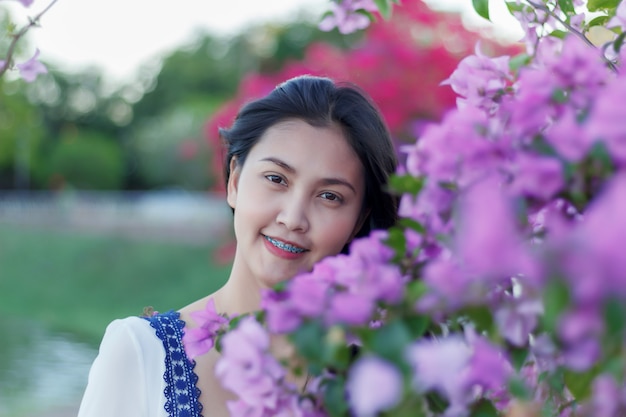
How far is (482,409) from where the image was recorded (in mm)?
548

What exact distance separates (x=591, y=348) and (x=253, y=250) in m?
0.91

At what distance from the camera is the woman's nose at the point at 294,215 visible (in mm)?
1196

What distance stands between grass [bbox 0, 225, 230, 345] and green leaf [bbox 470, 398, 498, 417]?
7.58m

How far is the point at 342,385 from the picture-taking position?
1.75 feet

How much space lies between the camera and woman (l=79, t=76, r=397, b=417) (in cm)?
123

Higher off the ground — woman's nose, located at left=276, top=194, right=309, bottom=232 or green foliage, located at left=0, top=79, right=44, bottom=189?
green foliage, located at left=0, top=79, right=44, bottom=189

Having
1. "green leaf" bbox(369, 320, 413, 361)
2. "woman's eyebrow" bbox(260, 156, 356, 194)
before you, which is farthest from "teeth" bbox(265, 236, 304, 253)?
"green leaf" bbox(369, 320, 413, 361)

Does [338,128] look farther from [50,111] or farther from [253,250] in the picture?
[50,111]

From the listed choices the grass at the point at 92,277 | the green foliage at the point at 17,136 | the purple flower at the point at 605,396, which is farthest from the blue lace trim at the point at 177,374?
the green foliage at the point at 17,136

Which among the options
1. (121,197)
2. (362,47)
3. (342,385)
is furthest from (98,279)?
(121,197)

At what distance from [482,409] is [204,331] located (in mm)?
265

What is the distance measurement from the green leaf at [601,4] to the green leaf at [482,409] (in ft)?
1.91

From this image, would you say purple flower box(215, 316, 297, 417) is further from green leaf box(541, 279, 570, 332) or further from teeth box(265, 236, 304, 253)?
teeth box(265, 236, 304, 253)

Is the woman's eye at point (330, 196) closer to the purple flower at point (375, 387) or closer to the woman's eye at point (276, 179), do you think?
the woman's eye at point (276, 179)
